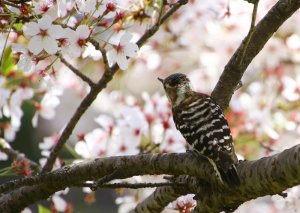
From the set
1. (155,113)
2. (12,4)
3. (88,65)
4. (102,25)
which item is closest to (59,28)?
(12,4)

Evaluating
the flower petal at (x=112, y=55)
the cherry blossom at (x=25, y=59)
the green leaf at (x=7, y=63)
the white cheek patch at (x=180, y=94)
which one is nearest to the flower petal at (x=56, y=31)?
the cherry blossom at (x=25, y=59)

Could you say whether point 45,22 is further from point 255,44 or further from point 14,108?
point 14,108

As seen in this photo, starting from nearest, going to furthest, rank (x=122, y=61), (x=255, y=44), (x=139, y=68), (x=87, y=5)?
1. (x=87, y=5)
2. (x=122, y=61)
3. (x=255, y=44)
4. (x=139, y=68)

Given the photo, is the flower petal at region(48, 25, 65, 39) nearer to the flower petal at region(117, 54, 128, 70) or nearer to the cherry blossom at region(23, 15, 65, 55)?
the cherry blossom at region(23, 15, 65, 55)

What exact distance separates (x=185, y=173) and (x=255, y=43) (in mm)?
639

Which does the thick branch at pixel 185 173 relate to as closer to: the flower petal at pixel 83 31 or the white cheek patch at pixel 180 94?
the flower petal at pixel 83 31

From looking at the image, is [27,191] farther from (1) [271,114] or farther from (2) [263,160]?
(1) [271,114]

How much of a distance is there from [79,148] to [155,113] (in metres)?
0.61

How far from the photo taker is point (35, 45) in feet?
8.71

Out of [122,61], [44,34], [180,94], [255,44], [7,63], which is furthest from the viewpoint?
→ [180,94]

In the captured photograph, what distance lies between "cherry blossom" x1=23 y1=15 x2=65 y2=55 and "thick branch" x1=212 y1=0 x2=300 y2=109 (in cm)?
71

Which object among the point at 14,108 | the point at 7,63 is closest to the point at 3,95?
the point at 14,108

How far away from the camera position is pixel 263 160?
2402 millimetres

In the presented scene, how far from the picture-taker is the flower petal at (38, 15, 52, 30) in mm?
2598
